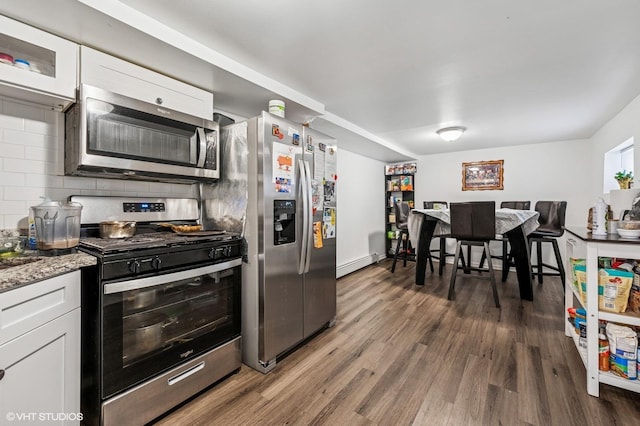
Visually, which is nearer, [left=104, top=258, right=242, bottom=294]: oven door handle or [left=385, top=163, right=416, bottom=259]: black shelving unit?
[left=104, top=258, right=242, bottom=294]: oven door handle

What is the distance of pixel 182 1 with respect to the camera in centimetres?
140

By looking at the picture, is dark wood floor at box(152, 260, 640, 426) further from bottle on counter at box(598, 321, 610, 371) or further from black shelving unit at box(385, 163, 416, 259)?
black shelving unit at box(385, 163, 416, 259)

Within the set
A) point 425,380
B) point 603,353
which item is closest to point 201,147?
point 425,380

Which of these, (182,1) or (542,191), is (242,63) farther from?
(542,191)

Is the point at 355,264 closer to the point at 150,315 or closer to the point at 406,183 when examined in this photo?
the point at 406,183

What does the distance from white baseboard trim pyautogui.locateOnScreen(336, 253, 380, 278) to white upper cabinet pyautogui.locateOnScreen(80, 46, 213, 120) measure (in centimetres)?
292

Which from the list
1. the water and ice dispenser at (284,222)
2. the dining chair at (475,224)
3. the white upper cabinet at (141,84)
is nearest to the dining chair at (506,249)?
the dining chair at (475,224)

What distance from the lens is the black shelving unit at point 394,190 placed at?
550 cm

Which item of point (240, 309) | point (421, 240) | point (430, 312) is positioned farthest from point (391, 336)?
point (421, 240)

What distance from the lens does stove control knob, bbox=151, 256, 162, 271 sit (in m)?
1.39

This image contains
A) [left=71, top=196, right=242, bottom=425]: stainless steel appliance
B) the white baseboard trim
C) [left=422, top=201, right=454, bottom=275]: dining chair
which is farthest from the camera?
[left=422, top=201, right=454, bottom=275]: dining chair

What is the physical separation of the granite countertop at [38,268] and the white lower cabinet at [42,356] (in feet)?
0.11

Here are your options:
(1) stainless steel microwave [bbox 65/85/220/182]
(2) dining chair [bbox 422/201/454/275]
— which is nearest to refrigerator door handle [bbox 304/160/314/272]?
(1) stainless steel microwave [bbox 65/85/220/182]

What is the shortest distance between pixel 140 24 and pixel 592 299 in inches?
119
